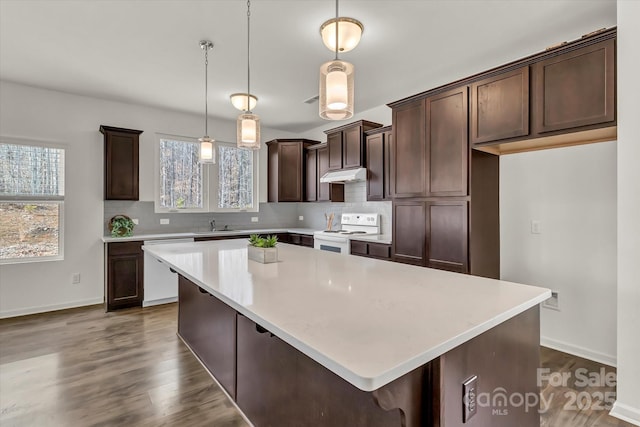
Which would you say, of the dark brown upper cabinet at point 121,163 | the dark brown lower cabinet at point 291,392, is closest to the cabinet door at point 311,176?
the dark brown upper cabinet at point 121,163

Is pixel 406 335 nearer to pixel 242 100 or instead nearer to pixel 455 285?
pixel 455 285

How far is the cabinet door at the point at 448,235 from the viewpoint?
285 cm

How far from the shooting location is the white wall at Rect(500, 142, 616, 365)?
8.62 feet

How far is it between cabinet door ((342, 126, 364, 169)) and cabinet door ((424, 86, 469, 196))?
141 cm

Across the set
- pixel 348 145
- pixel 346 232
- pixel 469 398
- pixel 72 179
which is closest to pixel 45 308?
pixel 72 179

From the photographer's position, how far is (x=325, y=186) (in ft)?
16.8

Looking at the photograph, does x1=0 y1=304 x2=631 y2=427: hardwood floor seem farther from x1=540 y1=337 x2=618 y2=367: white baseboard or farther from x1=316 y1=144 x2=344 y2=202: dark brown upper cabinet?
x1=316 y1=144 x2=344 y2=202: dark brown upper cabinet

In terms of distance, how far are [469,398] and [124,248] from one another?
4227 millimetres

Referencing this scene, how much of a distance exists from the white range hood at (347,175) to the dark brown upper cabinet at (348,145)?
0.27ft

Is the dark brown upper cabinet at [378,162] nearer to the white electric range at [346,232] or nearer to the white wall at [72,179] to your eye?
the white electric range at [346,232]

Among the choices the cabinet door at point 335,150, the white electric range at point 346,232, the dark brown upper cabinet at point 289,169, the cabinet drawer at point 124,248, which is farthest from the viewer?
the dark brown upper cabinet at point 289,169

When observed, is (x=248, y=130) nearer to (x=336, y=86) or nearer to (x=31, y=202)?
(x=336, y=86)
